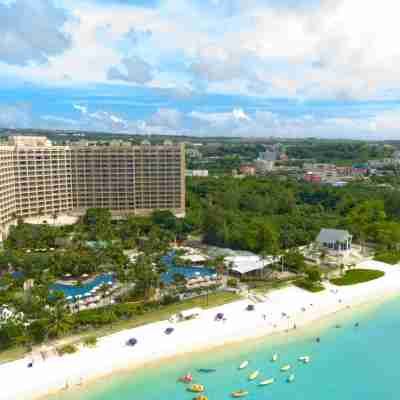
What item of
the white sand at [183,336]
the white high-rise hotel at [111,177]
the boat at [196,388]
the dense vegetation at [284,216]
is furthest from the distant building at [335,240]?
the boat at [196,388]

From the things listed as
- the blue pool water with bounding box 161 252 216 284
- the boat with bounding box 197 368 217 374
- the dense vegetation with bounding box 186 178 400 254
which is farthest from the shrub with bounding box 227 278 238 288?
the boat with bounding box 197 368 217 374

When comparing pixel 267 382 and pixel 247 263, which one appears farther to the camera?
pixel 247 263

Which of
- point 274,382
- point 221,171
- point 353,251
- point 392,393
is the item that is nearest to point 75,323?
point 274,382

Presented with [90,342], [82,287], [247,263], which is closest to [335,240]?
[247,263]

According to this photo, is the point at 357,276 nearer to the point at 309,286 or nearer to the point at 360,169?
the point at 309,286

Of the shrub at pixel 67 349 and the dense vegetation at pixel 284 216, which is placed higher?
the dense vegetation at pixel 284 216

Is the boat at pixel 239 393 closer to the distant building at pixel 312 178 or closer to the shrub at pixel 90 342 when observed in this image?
the shrub at pixel 90 342

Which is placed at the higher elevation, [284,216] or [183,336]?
[284,216]
